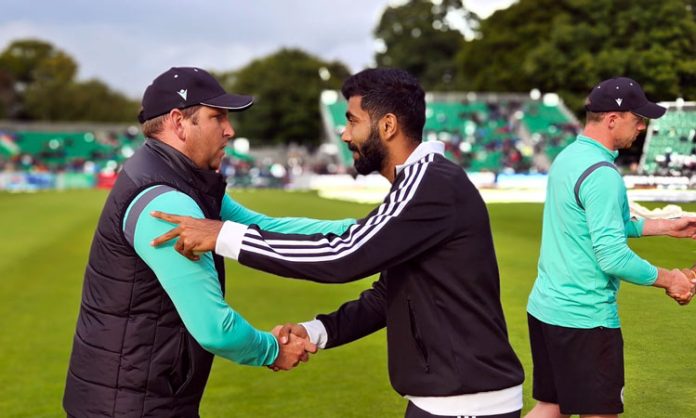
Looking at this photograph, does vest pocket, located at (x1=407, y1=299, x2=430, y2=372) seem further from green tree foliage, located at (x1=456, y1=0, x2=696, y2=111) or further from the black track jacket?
green tree foliage, located at (x1=456, y1=0, x2=696, y2=111)

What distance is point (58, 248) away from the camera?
2098cm

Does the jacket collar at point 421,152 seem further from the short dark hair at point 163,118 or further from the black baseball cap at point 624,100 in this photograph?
the black baseball cap at point 624,100

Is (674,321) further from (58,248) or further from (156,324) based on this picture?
(58,248)

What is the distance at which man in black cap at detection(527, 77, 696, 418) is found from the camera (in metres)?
4.09

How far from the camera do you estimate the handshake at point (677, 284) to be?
4117 mm

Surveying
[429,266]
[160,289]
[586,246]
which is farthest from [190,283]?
[586,246]

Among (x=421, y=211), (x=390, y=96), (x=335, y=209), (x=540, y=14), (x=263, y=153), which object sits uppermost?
(x=540, y=14)

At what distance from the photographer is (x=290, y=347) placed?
3859 mm

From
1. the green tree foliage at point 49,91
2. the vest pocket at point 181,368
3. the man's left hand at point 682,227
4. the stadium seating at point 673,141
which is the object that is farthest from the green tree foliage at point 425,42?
the vest pocket at point 181,368

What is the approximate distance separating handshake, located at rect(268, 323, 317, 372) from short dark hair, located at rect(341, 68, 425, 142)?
112 cm

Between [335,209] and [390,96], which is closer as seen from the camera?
[390,96]

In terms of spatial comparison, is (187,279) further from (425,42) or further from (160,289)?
(425,42)

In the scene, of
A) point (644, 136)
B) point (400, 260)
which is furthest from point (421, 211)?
point (644, 136)

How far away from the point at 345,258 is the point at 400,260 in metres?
0.22
